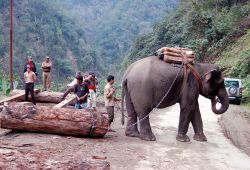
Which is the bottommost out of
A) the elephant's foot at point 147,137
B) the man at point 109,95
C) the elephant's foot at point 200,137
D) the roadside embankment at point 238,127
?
the roadside embankment at point 238,127

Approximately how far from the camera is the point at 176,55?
1061cm

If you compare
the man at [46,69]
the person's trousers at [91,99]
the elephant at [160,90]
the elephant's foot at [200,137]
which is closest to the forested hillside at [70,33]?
the man at [46,69]

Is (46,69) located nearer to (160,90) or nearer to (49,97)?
(49,97)

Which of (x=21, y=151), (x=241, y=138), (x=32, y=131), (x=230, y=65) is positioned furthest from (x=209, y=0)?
(x=21, y=151)

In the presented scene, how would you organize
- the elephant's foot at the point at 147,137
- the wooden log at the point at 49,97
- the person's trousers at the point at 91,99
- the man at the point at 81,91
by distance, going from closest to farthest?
the elephant's foot at the point at 147,137 < the man at the point at 81,91 < the person's trousers at the point at 91,99 < the wooden log at the point at 49,97

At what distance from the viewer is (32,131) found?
9.73 meters

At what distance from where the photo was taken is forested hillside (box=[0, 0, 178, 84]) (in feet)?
187

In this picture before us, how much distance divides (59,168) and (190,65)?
577 cm

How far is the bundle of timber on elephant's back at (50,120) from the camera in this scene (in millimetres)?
9461

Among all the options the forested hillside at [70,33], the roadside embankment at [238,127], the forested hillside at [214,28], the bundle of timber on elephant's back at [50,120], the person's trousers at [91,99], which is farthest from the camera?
the forested hillside at [70,33]

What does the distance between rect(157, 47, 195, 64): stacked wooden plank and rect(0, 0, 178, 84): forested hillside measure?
113 feet

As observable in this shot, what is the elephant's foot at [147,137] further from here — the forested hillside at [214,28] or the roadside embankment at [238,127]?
the forested hillside at [214,28]

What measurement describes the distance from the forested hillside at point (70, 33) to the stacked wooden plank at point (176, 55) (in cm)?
3432

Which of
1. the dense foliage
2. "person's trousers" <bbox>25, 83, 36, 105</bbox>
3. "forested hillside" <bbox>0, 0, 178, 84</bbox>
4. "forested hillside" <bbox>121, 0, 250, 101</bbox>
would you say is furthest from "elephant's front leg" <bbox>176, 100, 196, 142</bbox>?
"forested hillside" <bbox>0, 0, 178, 84</bbox>
